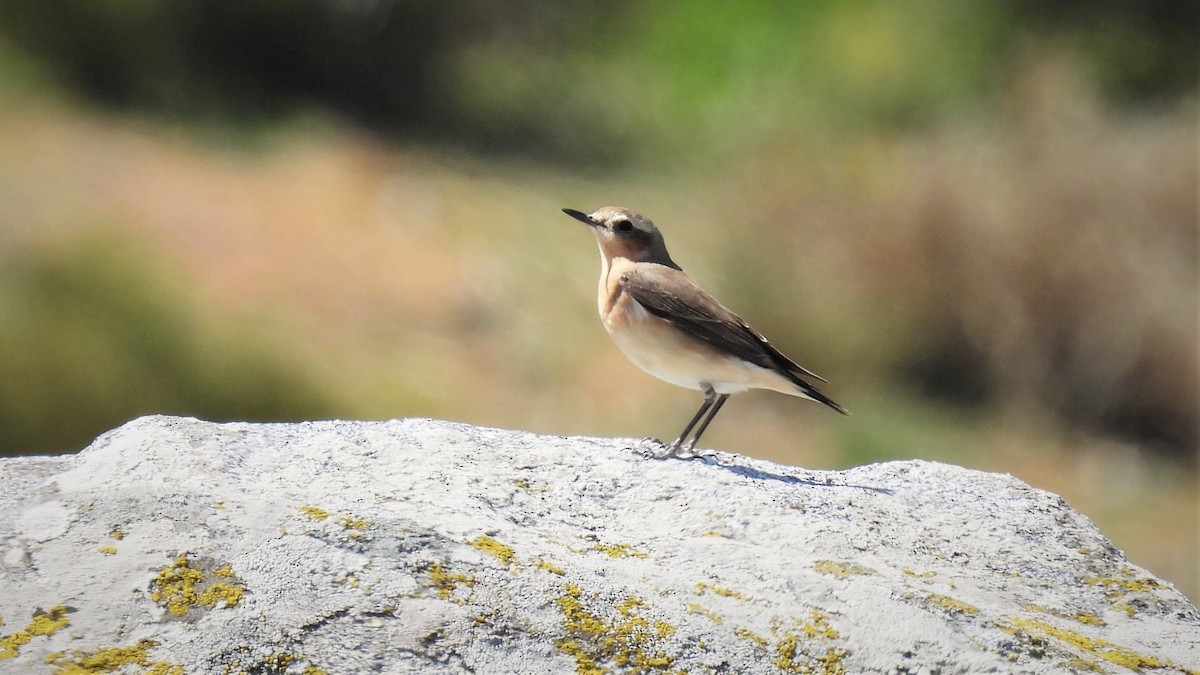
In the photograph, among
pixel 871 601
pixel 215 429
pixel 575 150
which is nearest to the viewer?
pixel 871 601

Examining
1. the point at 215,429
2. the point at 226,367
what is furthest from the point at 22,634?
the point at 226,367

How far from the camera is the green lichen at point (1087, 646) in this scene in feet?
13.3

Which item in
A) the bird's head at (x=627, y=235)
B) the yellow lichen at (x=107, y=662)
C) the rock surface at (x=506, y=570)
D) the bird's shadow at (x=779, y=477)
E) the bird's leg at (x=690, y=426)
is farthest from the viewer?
the bird's head at (x=627, y=235)

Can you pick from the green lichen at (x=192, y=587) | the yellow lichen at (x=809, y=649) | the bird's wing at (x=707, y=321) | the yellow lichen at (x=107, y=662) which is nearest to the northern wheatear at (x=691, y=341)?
the bird's wing at (x=707, y=321)

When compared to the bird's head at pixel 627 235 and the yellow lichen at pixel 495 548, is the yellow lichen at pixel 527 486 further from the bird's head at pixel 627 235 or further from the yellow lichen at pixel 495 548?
the bird's head at pixel 627 235

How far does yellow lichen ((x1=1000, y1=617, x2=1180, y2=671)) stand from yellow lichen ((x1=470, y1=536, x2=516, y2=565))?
1.42 meters

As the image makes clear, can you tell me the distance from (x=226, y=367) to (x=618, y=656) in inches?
380

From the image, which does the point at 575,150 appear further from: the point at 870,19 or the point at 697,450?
the point at 697,450

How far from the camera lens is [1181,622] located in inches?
176

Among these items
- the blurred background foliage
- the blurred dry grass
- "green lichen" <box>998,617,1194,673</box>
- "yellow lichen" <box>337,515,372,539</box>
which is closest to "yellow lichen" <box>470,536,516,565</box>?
"yellow lichen" <box>337,515,372,539</box>

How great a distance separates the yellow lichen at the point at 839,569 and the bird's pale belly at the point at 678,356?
1.90 meters

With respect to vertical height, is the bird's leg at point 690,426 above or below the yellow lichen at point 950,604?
above

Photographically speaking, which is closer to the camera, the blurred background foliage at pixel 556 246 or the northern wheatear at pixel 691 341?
the northern wheatear at pixel 691 341

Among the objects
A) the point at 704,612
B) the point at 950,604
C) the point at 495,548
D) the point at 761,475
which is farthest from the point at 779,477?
the point at 495,548
